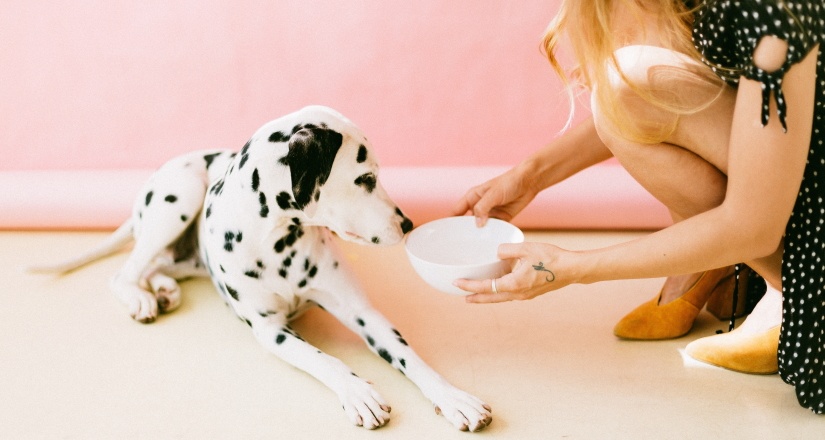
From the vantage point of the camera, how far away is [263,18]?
9.99 feet

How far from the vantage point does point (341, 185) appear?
5.69ft

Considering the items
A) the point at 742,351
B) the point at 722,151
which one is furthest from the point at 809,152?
the point at 742,351

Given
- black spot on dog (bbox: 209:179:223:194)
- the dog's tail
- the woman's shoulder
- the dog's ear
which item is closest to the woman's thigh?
the woman's shoulder

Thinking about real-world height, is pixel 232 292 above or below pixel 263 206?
below

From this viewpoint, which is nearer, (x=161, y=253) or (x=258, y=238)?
(x=258, y=238)

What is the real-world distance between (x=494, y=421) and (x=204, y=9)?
221cm

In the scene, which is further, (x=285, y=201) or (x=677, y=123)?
(x=285, y=201)

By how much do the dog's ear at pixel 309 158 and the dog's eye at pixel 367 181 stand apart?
3.4 inches

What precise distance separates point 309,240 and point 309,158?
33cm

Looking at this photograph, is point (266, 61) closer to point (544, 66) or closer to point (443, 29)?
point (443, 29)

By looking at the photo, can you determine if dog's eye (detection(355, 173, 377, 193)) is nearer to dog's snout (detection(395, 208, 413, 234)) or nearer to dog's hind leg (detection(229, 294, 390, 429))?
dog's snout (detection(395, 208, 413, 234))

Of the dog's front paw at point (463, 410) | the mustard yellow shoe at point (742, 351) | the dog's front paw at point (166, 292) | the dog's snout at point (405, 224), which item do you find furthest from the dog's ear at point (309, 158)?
the mustard yellow shoe at point (742, 351)

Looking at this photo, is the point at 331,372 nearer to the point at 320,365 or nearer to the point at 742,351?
the point at 320,365

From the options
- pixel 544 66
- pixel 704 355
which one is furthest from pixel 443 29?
pixel 704 355
